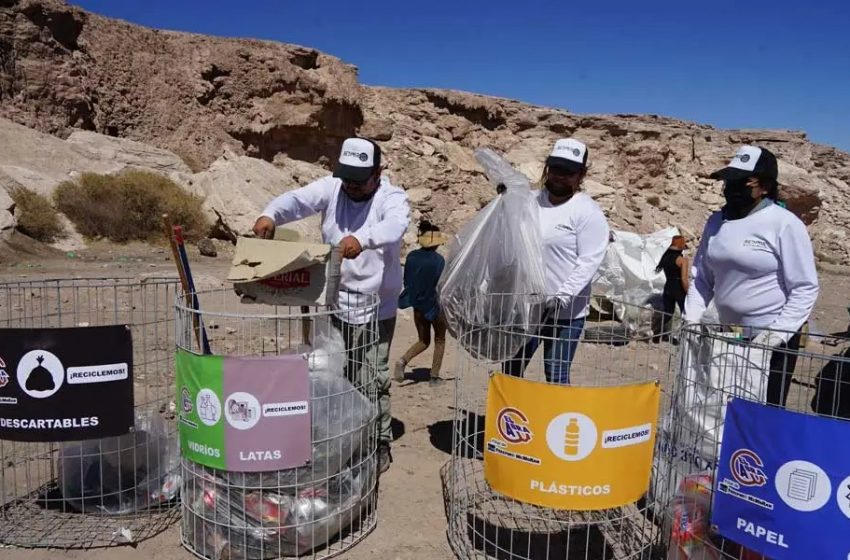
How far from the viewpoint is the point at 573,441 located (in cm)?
242

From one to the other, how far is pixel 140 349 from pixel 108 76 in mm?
16779

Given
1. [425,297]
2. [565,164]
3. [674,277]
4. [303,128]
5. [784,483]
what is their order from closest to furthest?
[784,483] < [565,164] < [425,297] < [674,277] < [303,128]

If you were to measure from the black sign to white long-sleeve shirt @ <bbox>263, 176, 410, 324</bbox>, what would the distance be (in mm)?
1056

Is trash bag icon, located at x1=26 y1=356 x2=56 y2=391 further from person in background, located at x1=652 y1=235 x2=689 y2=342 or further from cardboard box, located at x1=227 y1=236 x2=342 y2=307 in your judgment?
person in background, located at x1=652 y1=235 x2=689 y2=342

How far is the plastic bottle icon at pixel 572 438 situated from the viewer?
242cm

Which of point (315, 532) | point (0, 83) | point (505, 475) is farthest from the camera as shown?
point (0, 83)

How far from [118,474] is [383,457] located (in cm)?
142

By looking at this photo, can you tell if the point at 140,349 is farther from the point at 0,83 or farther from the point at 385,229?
the point at 0,83

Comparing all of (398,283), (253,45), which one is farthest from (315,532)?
(253,45)

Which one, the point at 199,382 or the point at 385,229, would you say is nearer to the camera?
the point at 199,382

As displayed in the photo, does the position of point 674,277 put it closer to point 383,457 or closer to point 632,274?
point 632,274

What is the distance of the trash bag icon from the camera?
277 centimetres

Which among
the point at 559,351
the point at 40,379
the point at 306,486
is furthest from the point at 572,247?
the point at 40,379

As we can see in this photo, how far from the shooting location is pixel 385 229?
126 inches
